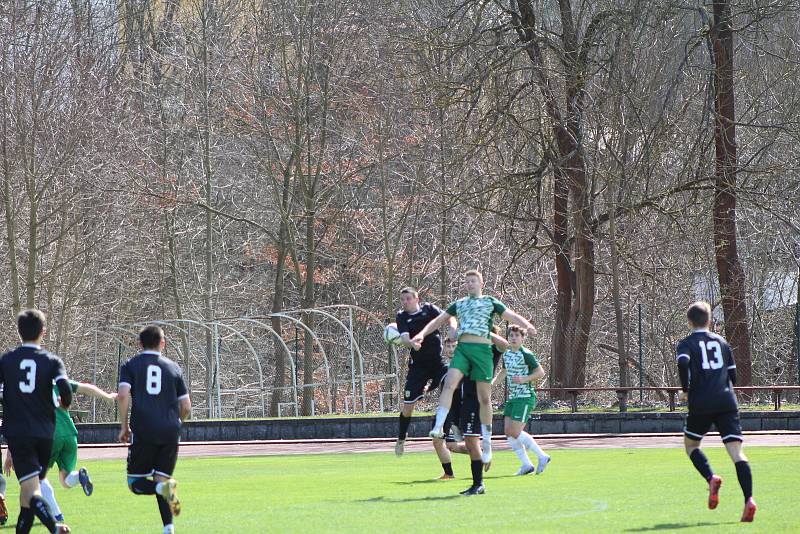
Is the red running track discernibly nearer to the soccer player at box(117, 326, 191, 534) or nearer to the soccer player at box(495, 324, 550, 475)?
the soccer player at box(495, 324, 550, 475)

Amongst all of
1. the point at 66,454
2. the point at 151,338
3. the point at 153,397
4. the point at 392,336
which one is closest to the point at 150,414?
the point at 153,397

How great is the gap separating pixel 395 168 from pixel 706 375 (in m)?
31.2

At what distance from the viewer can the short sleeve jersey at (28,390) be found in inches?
372

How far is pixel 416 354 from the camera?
15.6 metres

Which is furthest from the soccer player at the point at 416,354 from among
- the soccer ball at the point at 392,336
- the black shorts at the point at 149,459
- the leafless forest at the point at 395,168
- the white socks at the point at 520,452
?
the leafless forest at the point at 395,168

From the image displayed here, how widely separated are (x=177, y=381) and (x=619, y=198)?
1927 cm

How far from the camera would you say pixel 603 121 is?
92.7 ft

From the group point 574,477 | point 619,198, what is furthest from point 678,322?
point 574,477

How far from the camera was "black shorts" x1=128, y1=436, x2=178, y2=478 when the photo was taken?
9758 mm

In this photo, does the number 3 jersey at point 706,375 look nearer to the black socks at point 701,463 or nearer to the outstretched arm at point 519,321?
the black socks at point 701,463

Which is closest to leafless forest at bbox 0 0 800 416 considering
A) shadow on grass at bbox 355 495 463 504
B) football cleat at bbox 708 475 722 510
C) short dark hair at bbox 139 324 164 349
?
shadow on grass at bbox 355 495 463 504

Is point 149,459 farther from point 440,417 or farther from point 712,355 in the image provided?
point 712,355

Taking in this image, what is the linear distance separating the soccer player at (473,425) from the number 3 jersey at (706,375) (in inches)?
95.2

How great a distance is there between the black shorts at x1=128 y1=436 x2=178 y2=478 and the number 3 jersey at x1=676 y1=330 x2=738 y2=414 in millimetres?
3953
